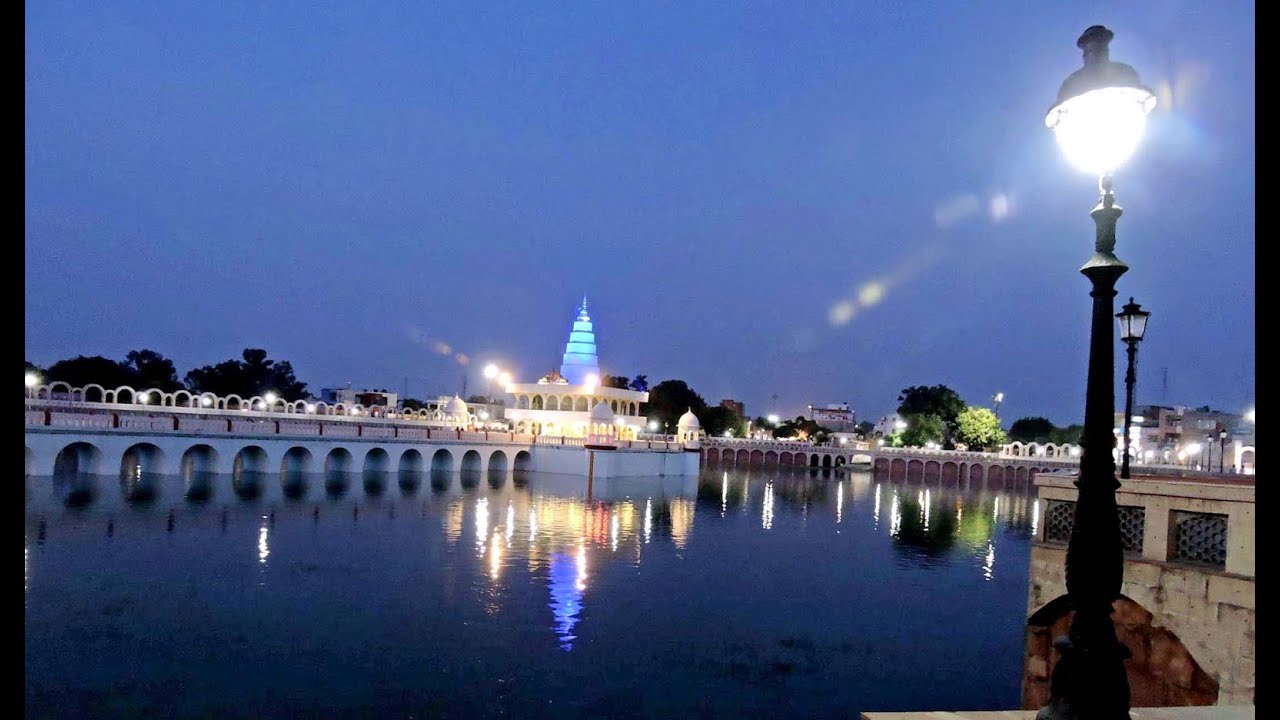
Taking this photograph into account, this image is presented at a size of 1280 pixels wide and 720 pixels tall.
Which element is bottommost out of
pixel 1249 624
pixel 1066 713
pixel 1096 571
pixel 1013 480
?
pixel 1013 480

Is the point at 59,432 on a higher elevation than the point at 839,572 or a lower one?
higher

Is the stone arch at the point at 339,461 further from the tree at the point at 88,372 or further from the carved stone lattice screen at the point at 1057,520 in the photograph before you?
the carved stone lattice screen at the point at 1057,520

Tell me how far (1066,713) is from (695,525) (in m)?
30.2

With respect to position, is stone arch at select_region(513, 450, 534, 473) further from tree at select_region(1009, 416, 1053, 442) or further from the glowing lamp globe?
tree at select_region(1009, 416, 1053, 442)

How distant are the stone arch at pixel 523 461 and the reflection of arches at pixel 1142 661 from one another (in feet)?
143

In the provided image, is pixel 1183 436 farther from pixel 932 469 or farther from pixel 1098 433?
pixel 1098 433

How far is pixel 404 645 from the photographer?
15.6 meters

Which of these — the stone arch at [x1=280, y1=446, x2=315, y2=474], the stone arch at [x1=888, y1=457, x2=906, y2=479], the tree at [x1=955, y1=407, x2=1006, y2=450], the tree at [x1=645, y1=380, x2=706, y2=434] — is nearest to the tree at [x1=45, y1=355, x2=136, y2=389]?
the stone arch at [x1=280, y1=446, x2=315, y2=474]

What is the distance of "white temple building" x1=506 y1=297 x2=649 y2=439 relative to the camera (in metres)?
58.6

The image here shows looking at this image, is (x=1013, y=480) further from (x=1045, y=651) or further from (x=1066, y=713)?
(x=1066, y=713)

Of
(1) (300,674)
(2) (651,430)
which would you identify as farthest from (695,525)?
(2) (651,430)

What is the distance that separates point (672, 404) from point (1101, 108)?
296 feet

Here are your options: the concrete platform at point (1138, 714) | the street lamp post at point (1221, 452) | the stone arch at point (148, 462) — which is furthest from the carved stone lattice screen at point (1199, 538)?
the stone arch at point (148, 462)

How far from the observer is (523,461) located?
54406mm
